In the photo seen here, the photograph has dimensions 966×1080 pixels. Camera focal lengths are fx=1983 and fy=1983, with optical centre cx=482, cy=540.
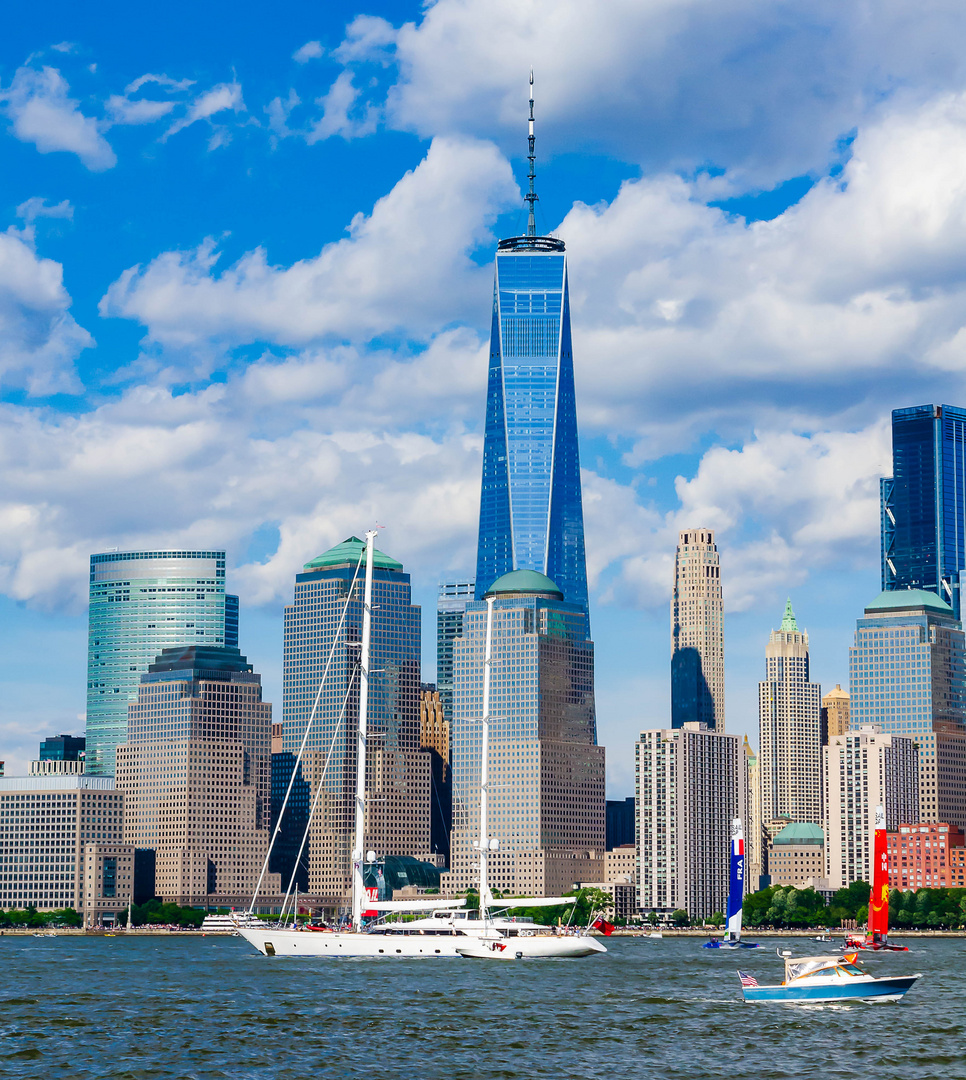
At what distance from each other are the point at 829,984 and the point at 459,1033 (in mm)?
28360

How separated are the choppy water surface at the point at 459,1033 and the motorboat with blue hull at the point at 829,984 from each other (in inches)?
46.8

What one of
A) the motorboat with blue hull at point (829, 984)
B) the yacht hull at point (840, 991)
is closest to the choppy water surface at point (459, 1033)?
the yacht hull at point (840, 991)

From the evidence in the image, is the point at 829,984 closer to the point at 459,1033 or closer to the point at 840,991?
the point at 840,991

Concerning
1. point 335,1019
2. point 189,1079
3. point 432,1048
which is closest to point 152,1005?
point 335,1019

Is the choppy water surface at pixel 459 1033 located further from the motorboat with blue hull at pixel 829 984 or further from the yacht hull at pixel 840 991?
the motorboat with blue hull at pixel 829 984

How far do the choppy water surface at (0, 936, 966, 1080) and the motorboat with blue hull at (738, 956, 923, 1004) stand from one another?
119 cm

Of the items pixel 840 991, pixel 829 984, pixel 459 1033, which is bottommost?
pixel 459 1033

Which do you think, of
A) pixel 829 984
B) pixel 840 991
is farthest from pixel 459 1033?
pixel 840 991

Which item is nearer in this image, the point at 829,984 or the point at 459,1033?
the point at 459,1033

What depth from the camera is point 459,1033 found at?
130125 millimetres

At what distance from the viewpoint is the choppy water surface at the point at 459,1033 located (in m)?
111

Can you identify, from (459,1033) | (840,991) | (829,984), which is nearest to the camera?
(459,1033)

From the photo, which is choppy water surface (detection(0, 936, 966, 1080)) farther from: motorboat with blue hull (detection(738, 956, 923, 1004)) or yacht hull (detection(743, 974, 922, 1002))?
motorboat with blue hull (detection(738, 956, 923, 1004))

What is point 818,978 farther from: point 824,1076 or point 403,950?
point 403,950
